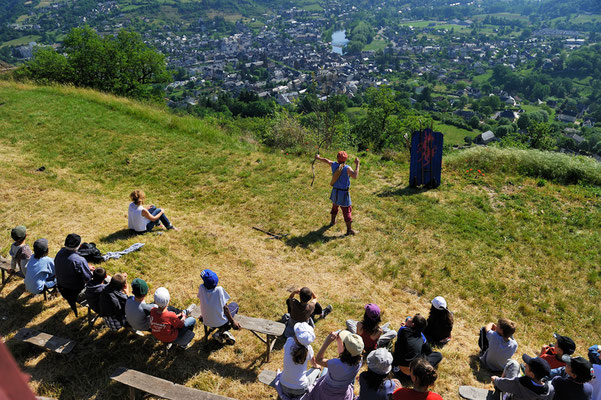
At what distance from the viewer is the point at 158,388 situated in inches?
201

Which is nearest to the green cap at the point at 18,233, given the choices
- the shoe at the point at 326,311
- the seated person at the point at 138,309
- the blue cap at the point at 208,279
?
the seated person at the point at 138,309

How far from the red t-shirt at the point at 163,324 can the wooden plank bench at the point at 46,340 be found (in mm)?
1339

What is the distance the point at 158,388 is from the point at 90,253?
393cm

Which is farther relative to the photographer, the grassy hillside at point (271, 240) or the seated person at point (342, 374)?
the grassy hillside at point (271, 240)

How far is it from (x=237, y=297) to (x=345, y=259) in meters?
2.99

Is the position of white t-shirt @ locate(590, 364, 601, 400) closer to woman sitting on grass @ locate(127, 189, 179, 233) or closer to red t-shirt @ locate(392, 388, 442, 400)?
red t-shirt @ locate(392, 388, 442, 400)

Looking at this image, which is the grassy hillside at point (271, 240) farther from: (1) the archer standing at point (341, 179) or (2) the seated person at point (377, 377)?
(2) the seated person at point (377, 377)

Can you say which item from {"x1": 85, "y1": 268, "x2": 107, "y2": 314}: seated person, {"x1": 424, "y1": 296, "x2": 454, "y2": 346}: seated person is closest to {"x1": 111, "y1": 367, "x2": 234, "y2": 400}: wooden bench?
{"x1": 85, "y1": 268, "x2": 107, "y2": 314}: seated person

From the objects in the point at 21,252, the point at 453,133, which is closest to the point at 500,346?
the point at 21,252

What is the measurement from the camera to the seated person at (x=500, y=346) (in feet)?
19.5

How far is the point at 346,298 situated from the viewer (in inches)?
311

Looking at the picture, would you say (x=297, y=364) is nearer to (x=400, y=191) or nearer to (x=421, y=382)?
(x=421, y=382)

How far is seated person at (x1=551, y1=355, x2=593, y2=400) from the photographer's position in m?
4.75

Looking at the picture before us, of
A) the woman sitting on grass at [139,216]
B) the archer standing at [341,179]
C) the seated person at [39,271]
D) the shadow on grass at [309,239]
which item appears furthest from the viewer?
the shadow on grass at [309,239]
